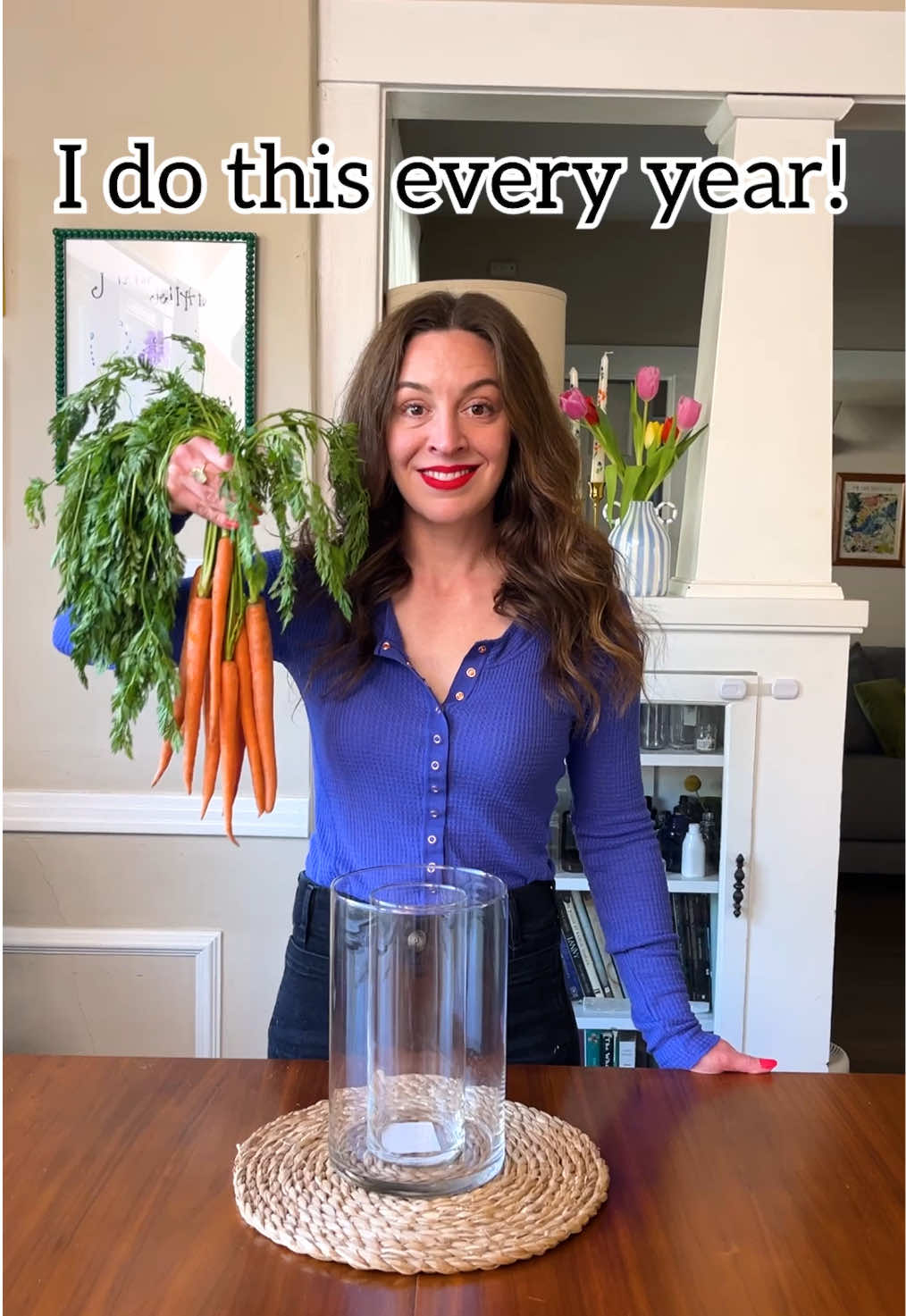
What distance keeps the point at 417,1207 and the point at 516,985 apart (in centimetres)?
58

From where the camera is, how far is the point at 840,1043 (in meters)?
3.66

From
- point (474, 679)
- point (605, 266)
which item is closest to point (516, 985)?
point (474, 679)

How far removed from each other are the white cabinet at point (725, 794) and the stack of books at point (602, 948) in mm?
22

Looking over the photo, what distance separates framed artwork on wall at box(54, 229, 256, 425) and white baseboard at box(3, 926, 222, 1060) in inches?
41.6

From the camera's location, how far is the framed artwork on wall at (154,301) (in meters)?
2.40

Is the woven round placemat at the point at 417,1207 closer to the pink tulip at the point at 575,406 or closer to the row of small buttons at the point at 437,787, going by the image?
the row of small buttons at the point at 437,787

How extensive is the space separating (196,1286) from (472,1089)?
0.83 feet

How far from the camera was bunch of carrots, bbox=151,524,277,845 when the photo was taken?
1146 mm

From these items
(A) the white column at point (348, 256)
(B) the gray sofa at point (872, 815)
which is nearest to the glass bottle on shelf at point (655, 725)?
(A) the white column at point (348, 256)

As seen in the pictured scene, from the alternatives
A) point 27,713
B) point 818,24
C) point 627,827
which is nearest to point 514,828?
point 627,827

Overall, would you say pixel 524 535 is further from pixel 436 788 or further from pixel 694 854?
pixel 694 854

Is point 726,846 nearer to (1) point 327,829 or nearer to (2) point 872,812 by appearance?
(1) point 327,829

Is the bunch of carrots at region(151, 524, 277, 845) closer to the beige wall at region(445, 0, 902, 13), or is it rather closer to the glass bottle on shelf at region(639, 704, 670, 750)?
the glass bottle on shelf at region(639, 704, 670, 750)

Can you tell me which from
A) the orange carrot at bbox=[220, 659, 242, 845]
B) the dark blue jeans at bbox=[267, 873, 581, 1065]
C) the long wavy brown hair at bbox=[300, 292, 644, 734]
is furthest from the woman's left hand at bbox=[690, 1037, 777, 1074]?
the orange carrot at bbox=[220, 659, 242, 845]
